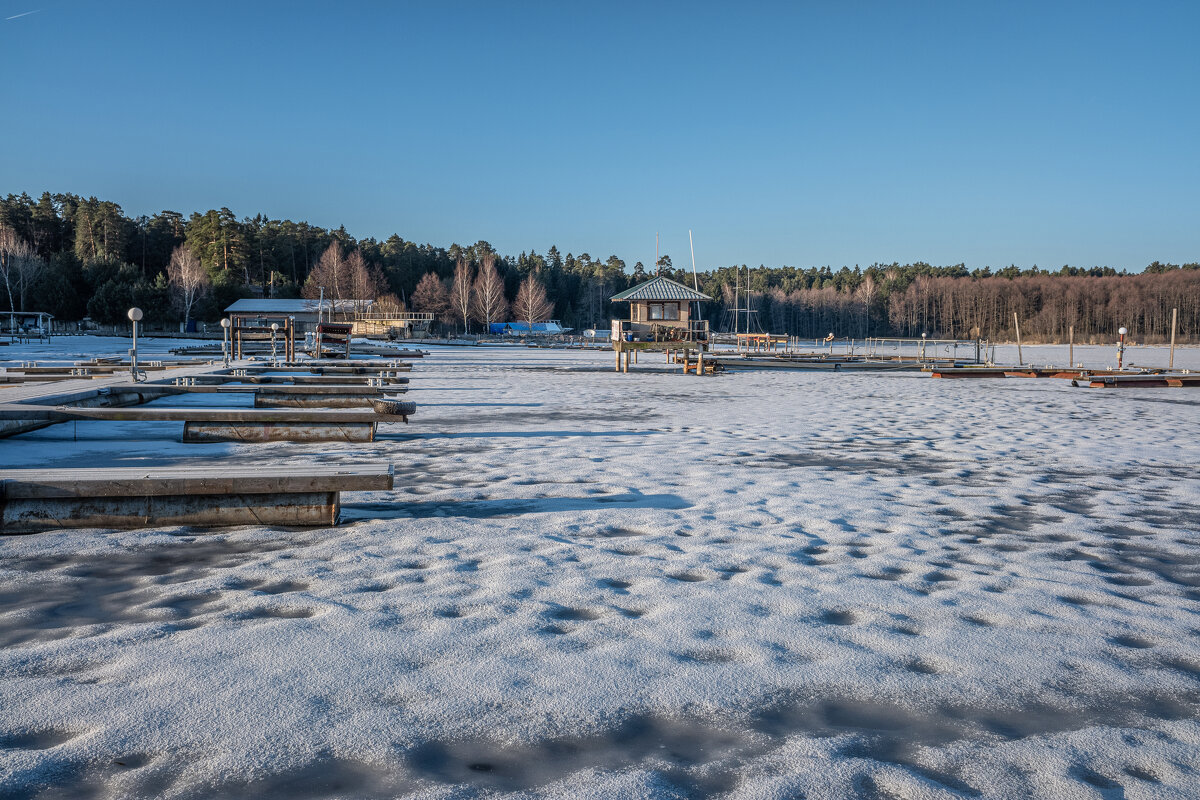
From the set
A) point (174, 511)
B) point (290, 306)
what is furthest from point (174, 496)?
point (290, 306)

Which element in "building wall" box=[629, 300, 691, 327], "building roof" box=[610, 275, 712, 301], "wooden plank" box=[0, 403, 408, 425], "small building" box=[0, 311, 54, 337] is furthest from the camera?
"building wall" box=[629, 300, 691, 327]

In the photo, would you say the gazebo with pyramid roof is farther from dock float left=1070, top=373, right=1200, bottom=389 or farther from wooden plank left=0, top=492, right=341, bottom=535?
wooden plank left=0, top=492, right=341, bottom=535

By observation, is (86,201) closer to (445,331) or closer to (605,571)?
(445,331)

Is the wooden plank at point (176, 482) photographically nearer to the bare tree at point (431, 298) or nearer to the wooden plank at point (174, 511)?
the wooden plank at point (174, 511)

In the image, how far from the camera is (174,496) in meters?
5.10

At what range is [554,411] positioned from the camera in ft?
43.6

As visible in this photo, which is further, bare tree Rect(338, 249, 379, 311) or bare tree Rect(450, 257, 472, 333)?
bare tree Rect(450, 257, 472, 333)

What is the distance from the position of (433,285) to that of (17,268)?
43968 millimetres

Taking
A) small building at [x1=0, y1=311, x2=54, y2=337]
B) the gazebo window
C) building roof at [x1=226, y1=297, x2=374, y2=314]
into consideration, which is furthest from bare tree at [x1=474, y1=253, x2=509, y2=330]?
the gazebo window

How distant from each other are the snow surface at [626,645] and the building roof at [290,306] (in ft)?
260

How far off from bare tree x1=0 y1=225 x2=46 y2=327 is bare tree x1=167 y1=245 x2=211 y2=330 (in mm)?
11674

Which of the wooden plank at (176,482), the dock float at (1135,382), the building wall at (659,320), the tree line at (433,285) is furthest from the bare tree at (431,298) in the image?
the wooden plank at (176,482)

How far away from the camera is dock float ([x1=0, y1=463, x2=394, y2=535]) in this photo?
489cm

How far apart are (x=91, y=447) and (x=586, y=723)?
25.9 feet
